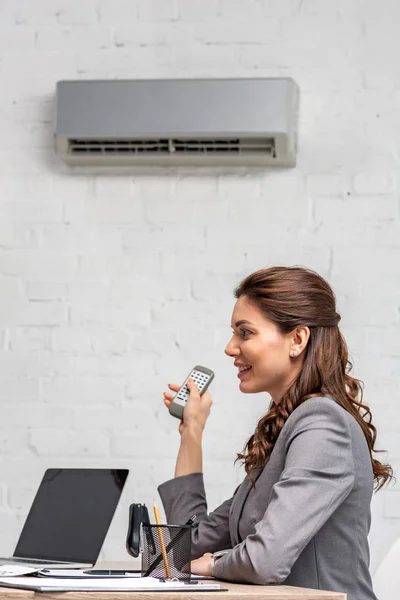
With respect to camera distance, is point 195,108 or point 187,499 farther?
point 195,108

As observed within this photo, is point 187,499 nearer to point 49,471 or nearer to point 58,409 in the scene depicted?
point 49,471

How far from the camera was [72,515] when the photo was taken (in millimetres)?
2049

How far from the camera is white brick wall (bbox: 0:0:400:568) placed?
291 centimetres

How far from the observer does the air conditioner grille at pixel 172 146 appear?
2910 mm

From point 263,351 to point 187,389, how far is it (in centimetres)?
36

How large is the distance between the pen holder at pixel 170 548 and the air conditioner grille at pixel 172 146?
1.62 m

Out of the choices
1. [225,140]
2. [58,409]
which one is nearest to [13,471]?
[58,409]

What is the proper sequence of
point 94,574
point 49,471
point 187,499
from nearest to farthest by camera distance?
1. point 94,574
2. point 187,499
3. point 49,471

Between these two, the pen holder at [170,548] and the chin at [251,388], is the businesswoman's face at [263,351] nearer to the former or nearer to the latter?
the chin at [251,388]

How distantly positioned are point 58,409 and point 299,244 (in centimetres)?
92

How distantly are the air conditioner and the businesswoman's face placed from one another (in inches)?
42.4

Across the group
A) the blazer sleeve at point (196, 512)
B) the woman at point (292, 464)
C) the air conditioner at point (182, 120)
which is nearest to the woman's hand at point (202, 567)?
the woman at point (292, 464)

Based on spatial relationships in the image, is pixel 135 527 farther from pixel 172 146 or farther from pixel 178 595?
pixel 172 146

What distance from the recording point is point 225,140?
9.61 feet
